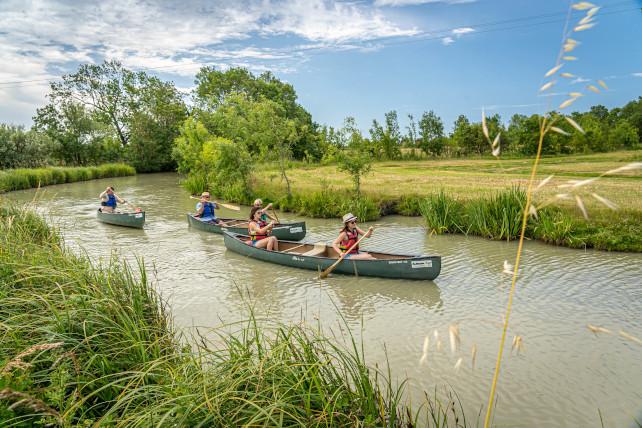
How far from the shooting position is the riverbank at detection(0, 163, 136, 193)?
31459mm

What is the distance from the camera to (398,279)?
10508 millimetres

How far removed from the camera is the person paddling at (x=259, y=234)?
12.7 metres

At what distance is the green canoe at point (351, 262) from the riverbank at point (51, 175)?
19993mm

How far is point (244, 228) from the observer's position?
15461 mm

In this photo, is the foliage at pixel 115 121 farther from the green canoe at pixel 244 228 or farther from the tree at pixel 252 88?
the green canoe at pixel 244 228

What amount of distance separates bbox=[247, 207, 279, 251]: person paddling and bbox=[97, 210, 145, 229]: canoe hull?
6.19 metres

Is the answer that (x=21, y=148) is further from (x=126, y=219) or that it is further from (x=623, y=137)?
(x=623, y=137)

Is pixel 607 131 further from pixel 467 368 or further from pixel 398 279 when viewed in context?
pixel 467 368

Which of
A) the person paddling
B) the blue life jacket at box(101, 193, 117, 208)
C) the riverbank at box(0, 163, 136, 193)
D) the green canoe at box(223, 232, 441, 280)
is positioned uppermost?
the riverbank at box(0, 163, 136, 193)

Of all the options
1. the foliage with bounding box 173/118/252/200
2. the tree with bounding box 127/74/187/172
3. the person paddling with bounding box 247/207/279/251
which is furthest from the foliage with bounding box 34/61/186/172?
the person paddling with bounding box 247/207/279/251

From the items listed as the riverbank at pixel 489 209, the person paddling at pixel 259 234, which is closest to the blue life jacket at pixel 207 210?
the riverbank at pixel 489 209

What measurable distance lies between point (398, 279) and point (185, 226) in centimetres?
1060

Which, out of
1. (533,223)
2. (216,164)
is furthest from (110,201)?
(533,223)

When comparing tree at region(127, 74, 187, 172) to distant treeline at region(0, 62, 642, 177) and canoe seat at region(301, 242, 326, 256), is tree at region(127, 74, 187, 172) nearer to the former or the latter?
distant treeline at region(0, 62, 642, 177)
